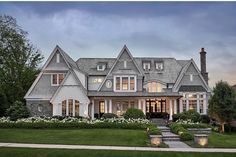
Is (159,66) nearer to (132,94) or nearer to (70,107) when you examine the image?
(132,94)

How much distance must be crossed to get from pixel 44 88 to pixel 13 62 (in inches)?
465

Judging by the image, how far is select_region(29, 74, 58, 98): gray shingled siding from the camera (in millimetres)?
38906

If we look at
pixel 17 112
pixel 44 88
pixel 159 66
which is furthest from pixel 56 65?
pixel 159 66

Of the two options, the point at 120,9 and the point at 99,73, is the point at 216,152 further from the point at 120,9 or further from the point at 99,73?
the point at 99,73

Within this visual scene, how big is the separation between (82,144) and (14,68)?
1239 inches

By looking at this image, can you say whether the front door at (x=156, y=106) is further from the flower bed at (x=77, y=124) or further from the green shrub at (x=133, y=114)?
the flower bed at (x=77, y=124)

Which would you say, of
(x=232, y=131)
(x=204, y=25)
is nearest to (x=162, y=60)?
(x=232, y=131)

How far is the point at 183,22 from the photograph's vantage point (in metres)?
25.4

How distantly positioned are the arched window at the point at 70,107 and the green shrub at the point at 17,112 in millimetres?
4154

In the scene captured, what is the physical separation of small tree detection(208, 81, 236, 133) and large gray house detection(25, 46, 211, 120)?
6.45m

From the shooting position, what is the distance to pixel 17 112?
36281 millimetres

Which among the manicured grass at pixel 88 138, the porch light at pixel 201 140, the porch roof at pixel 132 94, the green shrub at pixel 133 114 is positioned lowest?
the manicured grass at pixel 88 138

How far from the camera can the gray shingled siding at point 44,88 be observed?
38906 millimetres

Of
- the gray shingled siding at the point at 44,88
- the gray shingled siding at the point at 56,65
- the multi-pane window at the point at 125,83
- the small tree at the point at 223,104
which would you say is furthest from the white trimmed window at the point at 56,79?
the small tree at the point at 223,104
